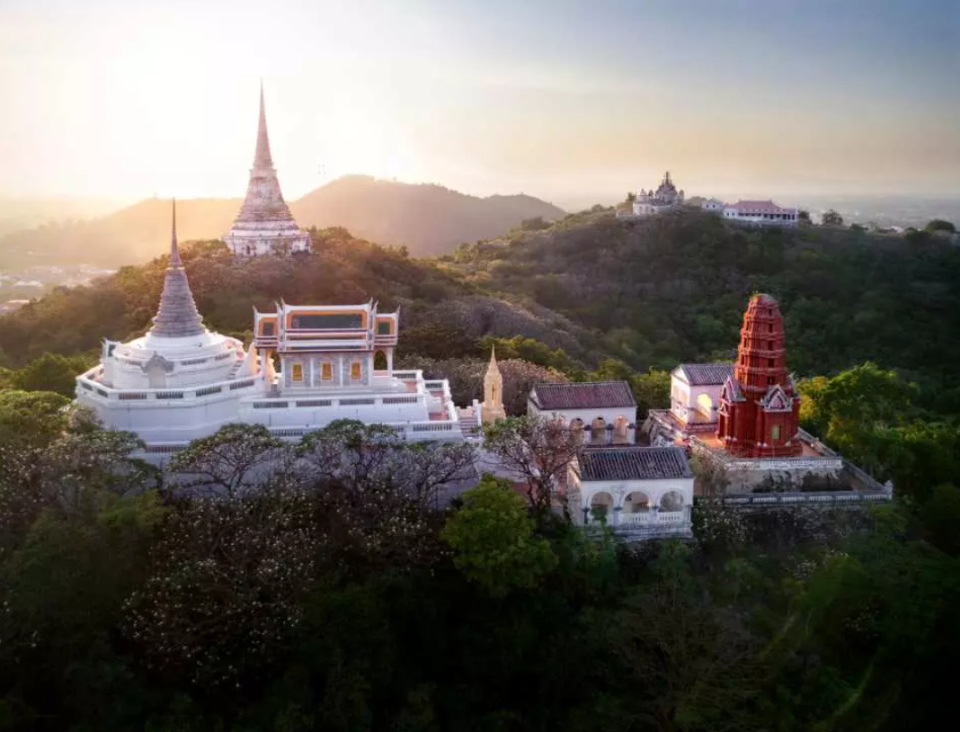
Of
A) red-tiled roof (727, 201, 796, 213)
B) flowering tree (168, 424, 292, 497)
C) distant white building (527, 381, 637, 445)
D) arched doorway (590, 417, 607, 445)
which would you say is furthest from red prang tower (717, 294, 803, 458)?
red-tiled roof (727, 201, 796, 213)

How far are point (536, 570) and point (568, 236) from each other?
74.6 metres

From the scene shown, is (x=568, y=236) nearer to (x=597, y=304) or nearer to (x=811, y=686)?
(x=597, y=304)

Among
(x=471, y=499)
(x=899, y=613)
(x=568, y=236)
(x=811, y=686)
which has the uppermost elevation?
(x=568, y=236)

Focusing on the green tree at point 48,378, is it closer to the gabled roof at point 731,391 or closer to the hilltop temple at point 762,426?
the hilltop temple at point 762,426

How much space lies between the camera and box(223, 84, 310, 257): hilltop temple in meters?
58.0

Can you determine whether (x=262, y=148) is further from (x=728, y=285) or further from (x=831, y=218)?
(x=831, y=218)

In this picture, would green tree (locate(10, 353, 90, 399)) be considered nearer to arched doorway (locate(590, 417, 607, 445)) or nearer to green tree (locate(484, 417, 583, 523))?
A: green tree (locate(484, 417, 583, 523))

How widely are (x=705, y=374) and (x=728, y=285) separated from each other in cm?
4895

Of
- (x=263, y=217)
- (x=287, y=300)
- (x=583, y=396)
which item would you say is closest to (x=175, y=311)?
(x=583, y=396)

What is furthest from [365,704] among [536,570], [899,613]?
[899,613]

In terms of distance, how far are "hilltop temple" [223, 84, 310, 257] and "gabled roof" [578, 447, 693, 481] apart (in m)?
38.4

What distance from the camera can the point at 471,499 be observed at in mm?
21312

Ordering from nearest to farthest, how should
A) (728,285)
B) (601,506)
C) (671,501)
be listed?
(601,506) → (671,501) → (728,285)

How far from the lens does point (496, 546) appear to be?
806 inches
